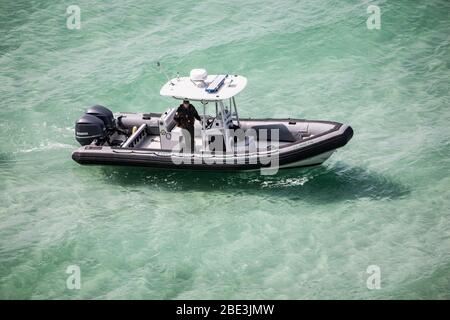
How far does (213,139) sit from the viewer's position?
11680 mm

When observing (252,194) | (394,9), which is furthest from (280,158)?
(394,9)

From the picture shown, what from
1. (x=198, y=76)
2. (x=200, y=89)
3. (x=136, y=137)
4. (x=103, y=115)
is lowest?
(x=136, y=137)

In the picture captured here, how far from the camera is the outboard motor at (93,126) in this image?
39.7 feet

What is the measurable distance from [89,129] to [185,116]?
1.84 metres

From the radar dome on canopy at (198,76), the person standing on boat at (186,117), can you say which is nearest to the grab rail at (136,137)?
the person standing on boat at (186,117)

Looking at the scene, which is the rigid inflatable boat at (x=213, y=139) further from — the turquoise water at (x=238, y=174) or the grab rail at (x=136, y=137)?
the turquoise water at (x=238, y=174)

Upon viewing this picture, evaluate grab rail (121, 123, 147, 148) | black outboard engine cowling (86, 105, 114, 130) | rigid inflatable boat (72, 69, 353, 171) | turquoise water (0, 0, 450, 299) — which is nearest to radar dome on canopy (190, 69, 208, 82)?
rigid inflatable boat (72, 69, 353, 171)

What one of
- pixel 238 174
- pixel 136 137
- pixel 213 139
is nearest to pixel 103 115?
pixel 136 137

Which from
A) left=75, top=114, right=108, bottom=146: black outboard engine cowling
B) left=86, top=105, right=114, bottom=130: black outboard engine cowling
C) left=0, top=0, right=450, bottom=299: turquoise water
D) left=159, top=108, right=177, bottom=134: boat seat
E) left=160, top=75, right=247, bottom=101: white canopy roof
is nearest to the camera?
left=0, top=0, right=450, bottom=299: turquoise water

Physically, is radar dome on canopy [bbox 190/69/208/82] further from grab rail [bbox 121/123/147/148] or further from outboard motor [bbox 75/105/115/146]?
Result: outboard motor [bbox 75/105/115/146]

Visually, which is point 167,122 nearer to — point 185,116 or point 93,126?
point 185,116

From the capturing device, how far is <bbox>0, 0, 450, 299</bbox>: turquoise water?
988 cm

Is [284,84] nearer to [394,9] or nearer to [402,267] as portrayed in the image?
[394,9]

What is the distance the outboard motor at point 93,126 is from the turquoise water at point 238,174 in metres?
0.72
